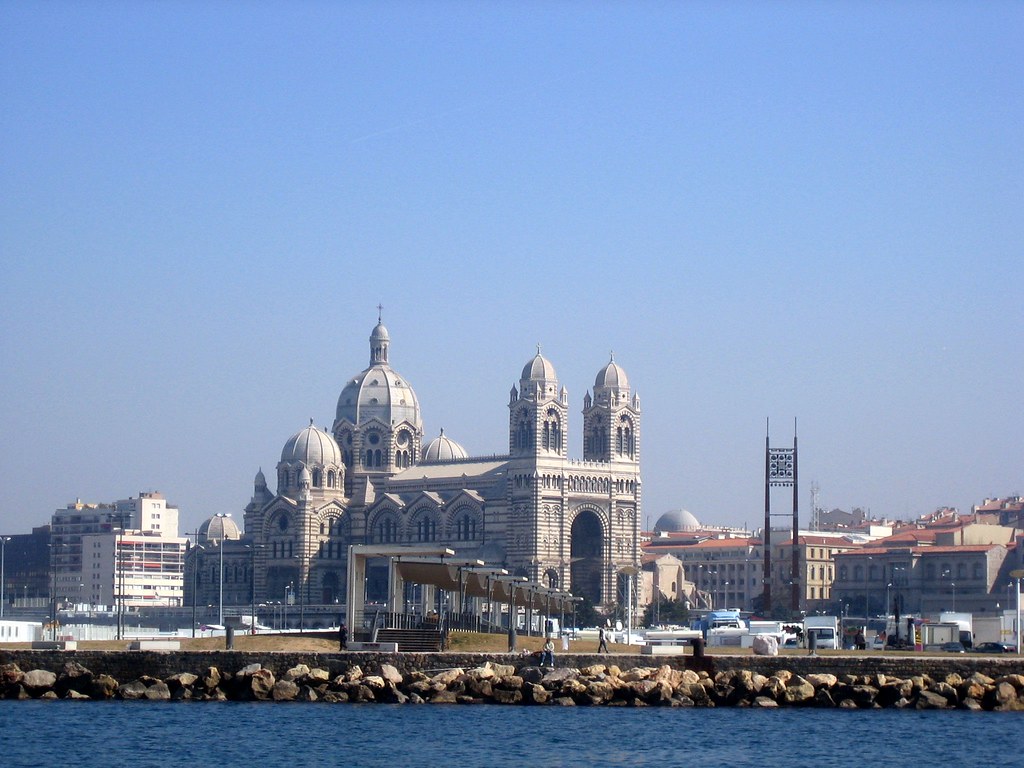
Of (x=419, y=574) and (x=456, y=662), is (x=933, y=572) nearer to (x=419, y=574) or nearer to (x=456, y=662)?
(x=419, y=574)

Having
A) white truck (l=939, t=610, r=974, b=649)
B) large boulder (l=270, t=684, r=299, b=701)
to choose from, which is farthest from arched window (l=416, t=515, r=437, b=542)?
large boulder (l=270, t=684, r=299, b=701)

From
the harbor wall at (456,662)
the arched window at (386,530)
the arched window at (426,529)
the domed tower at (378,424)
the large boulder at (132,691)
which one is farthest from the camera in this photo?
the domed tower at (378,424)

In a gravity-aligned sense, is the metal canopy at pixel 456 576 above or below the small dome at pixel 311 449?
below

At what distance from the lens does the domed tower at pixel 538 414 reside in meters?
148

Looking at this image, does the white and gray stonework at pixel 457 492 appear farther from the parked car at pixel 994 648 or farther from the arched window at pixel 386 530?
the parked car at pixel 994 648

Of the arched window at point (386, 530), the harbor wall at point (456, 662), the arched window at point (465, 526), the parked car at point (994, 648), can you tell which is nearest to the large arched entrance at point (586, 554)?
the arched window at point (465, 526)

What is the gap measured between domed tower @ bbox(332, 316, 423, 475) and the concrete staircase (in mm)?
104720

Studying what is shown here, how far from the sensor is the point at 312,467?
16200 cm

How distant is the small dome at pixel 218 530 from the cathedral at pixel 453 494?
5.18 meters

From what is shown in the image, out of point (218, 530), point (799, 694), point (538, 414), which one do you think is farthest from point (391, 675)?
point (218, 530)

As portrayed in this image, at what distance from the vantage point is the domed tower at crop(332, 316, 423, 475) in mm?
164125

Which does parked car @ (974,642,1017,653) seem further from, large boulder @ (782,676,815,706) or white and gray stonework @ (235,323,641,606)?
white and gray stonework @ (235,323,641,606)

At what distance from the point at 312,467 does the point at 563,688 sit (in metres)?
111

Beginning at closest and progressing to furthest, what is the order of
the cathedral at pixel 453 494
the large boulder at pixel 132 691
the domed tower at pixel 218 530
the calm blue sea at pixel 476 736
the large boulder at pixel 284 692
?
the calm blue sea at pixel 476 736 < the large boulder at pixel 284 692 < the large boulder at pixel 132 691 < the cathedral at pixel 453 494 < the domed tower at pixel 218 530
